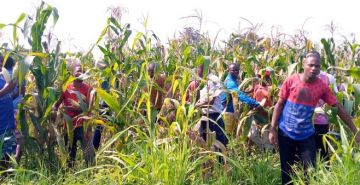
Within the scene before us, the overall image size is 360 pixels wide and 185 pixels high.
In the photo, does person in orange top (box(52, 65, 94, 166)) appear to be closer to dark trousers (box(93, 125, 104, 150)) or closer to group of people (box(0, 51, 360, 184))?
group of people (box(0, 51, 360, 184))

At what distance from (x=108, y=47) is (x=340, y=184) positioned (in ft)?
9.10

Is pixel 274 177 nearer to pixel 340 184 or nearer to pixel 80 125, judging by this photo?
pixel 340 184

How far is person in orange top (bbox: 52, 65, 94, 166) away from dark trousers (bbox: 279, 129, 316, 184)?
1.55 metres

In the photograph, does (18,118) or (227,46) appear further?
(227,46)

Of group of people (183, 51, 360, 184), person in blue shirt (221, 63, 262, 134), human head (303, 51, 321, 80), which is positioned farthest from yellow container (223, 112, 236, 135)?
human head (303, 51, 321, 80)

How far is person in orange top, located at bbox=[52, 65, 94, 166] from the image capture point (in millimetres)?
4109

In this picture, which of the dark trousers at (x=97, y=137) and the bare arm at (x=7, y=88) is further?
the dark trousers at (x=97, y=137)

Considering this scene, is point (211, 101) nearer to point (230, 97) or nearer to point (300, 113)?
point (230, 97)

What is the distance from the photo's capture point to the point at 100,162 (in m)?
4.00

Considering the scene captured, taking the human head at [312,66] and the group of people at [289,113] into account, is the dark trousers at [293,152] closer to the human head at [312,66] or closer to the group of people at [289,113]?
the group of people at [289,113]

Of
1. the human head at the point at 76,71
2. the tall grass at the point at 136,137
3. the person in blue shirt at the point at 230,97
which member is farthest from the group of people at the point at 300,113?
the human head at the point at 76,71

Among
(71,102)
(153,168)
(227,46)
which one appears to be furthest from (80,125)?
(227,46)

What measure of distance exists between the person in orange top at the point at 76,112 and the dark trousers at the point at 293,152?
1.55 meters

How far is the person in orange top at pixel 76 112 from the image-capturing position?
13.5 feet
